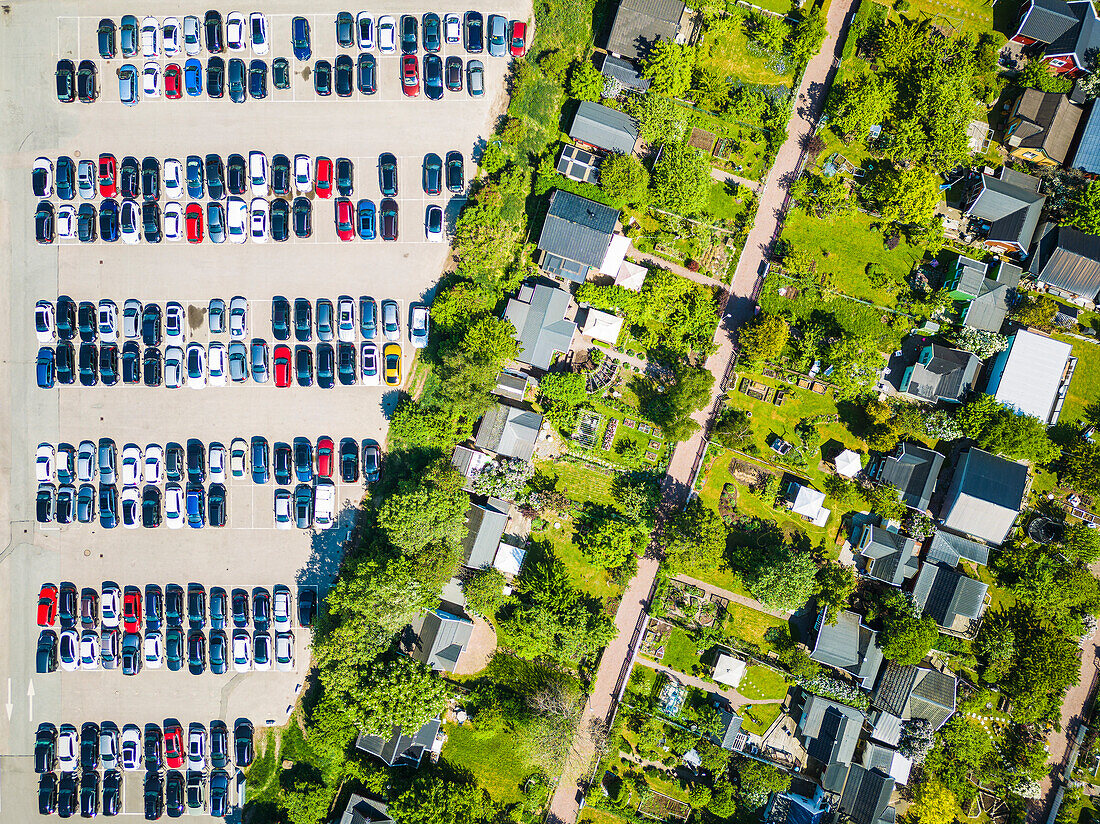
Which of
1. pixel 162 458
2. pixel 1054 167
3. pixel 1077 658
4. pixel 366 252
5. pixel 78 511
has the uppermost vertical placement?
pixel 1054 167

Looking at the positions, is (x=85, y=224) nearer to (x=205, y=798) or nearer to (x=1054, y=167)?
(x=205, y=798)

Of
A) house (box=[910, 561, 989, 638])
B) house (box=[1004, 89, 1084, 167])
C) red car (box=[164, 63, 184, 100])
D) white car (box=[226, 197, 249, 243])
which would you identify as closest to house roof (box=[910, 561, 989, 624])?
house (box=[910, 561, 989, 638])

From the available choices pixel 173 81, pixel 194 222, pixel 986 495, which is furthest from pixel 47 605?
pixel 986 495

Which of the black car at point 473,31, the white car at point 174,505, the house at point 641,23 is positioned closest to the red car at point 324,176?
the black car at point 473,31

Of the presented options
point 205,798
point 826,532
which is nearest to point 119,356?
point 205,798

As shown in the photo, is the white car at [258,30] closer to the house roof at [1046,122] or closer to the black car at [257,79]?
the black car at [257,79]

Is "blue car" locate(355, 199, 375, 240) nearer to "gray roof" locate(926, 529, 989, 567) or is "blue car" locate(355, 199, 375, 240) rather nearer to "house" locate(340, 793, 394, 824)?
"house" locate(340, 793, 394, 824)

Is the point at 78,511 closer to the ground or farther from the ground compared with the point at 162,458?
closer to the ground
